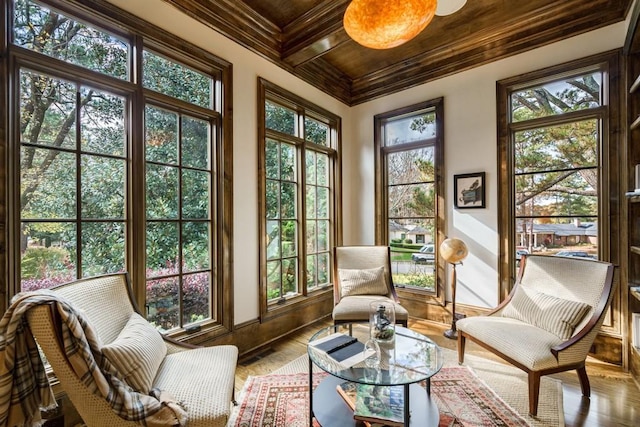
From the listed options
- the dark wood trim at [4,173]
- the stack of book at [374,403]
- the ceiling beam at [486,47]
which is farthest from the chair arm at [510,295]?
the dark wood trim at [4,173]

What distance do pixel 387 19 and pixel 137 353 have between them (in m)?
2.15

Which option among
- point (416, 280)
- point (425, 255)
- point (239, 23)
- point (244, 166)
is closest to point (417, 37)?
point (239, 23)

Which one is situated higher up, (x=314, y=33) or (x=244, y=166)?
(x=314, y=33)

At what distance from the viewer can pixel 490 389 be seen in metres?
2.19

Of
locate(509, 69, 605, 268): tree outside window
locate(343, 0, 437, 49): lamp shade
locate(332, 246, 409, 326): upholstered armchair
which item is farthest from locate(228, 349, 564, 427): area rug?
locate(343, 0, 437, 49): lamp shade

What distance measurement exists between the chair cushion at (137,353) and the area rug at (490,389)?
0.73 m

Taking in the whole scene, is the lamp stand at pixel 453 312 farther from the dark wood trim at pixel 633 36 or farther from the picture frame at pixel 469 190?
the dark wood trim at pixel 633 36

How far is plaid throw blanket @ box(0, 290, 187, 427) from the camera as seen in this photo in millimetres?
1117

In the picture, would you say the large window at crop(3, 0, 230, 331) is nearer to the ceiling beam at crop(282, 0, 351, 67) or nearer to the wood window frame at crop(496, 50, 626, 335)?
the ceiling beam at crop(282, 0, 351, 67)

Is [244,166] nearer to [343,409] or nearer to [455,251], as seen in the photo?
[343,409]

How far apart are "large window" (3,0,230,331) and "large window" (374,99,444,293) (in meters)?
2.27

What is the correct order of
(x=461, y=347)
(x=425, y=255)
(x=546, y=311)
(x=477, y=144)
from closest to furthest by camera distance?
(x=546, y=311), (x=461, y=347), (x=477, y=144), (x=425, y=255)

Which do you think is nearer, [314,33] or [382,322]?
[382,322]

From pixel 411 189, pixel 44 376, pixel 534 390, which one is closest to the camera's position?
pixel 44 376
